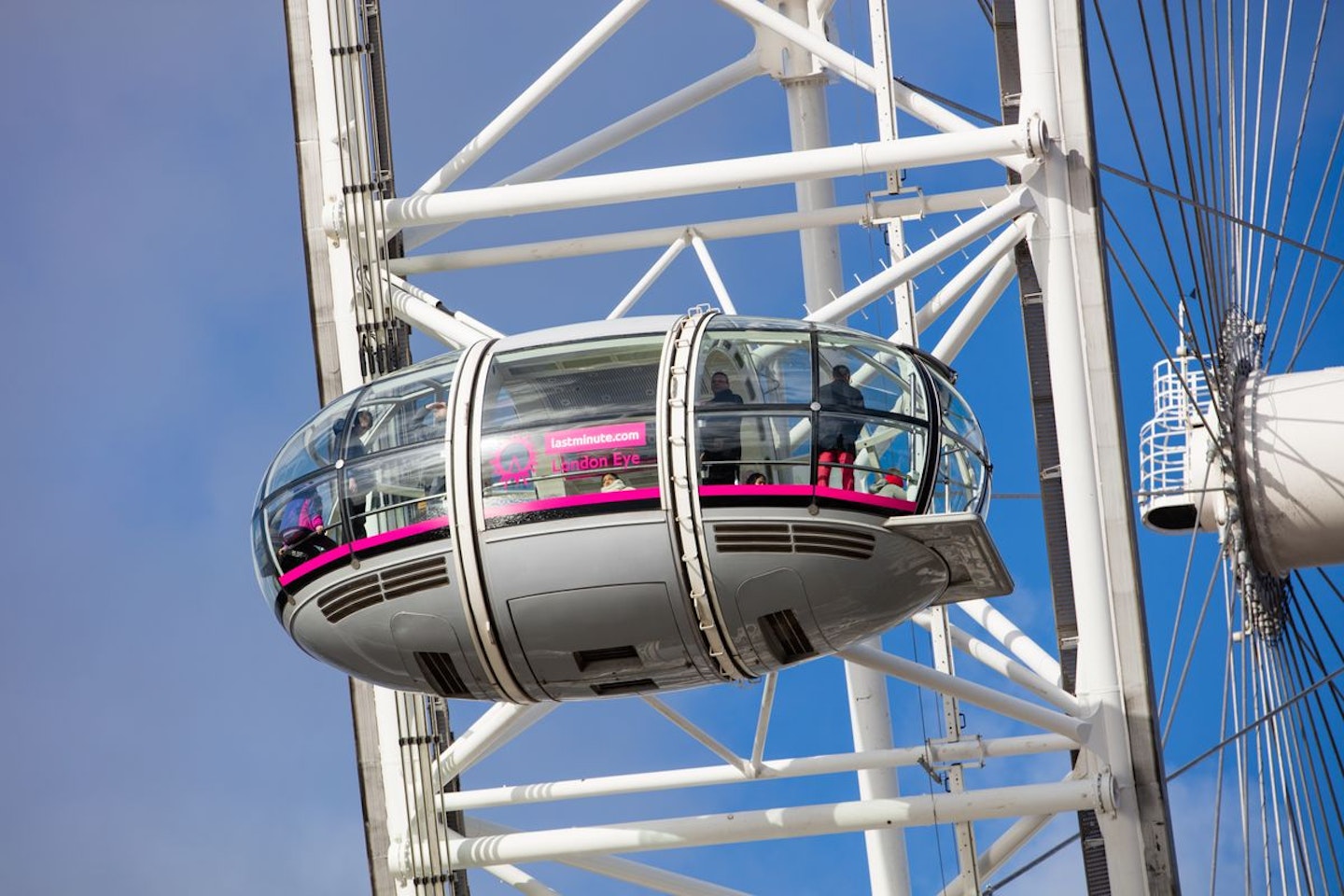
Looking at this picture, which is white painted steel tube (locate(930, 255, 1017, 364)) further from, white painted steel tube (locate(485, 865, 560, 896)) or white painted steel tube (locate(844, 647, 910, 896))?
white painted steel tube (locate(485, 865, 560, 896))

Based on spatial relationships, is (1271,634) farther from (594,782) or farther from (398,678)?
(398,678)

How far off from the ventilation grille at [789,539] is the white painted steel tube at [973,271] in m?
7.04

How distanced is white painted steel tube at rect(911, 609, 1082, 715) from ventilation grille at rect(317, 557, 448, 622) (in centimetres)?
556

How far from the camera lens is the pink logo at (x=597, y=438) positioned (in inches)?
845

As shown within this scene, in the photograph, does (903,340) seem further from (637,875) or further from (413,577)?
(413,577)

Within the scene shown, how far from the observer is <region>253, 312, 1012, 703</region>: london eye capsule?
21.5m

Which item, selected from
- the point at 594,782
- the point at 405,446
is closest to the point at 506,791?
the point at 594,782

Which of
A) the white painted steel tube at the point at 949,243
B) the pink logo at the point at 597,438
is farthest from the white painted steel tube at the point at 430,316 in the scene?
the pink logo at the point at 597,438

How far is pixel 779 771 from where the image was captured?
29391mm

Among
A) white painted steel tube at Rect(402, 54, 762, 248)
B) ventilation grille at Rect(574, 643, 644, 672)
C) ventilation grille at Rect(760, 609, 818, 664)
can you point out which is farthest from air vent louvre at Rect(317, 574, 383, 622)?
white painted steel tube at Rect(402, 54, 762, 248)

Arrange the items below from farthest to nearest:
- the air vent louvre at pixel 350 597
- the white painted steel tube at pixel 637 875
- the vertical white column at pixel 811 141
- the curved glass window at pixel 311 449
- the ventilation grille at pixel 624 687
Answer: the vertical white column at pixel 811 141 < the white painted steel tube at pixel 637 875 < the curved glass window at pixel 311 449 < the ventilation grille at pixel 624 687 < the air vent louvre at pixel 350 597

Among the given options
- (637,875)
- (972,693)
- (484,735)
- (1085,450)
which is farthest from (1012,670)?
(484,735)

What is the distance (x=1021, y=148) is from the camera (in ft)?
89.7

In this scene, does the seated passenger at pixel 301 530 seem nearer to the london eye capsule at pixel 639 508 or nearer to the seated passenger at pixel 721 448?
the london eye capsule at pixel 639 508
